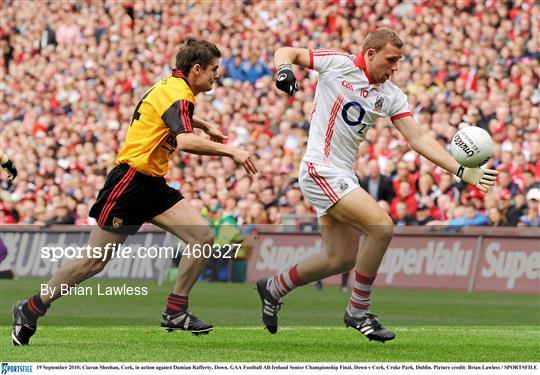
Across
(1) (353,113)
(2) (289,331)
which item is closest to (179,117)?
(1) (353,113)

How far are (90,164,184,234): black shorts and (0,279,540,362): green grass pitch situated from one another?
3.17 feet

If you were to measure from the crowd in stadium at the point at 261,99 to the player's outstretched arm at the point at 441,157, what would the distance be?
873 cm

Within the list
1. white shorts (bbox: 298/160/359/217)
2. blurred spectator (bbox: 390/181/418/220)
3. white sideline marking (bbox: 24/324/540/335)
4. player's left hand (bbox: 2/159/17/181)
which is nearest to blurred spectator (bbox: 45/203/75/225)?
blurred spectator (bbox: 390/181/418/220)

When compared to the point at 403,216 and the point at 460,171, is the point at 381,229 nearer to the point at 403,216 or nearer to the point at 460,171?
the point at 460,171

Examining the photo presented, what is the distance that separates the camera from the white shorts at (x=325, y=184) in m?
10.3

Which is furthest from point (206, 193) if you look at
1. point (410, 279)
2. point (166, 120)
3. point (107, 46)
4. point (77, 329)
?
point (166, 120)

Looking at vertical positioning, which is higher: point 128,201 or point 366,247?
point 128,201

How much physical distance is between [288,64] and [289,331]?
306 cm

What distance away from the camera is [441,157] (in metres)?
10.4

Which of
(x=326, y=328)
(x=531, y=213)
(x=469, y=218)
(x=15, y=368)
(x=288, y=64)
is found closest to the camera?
(x=15, y=368)

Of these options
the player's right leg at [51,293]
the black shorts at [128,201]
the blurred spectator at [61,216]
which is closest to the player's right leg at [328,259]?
the black shorts at [128,201]

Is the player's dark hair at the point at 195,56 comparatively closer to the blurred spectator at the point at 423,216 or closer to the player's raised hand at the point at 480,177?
the player's raised hand at the point at 480,177

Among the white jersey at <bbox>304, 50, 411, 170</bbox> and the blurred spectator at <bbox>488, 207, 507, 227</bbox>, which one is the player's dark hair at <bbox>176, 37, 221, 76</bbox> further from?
the blurred spectator at <bbox>488, 207, 507, 227</bbox>

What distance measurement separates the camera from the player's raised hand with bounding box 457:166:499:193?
9977mm
